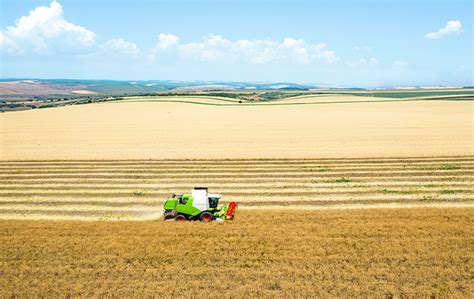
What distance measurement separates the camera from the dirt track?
2058 centimetres

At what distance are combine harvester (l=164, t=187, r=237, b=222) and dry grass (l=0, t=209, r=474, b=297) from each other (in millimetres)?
583

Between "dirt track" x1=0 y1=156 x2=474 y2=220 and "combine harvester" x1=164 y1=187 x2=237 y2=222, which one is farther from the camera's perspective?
"dirt track" x1=0 y1=156 x2=474 y2=220

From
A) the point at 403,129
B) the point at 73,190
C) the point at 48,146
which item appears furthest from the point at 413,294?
the point at 403,129

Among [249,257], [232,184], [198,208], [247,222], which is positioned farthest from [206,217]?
[232,184]

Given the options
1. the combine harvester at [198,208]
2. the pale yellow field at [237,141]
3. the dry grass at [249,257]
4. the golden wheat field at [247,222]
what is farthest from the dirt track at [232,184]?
the pale yellow field at [237,141]

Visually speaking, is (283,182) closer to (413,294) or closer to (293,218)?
(293,218)

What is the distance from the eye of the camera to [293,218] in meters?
17.8

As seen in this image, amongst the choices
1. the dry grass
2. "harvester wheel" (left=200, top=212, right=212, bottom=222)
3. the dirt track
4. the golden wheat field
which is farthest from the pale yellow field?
the dry grass

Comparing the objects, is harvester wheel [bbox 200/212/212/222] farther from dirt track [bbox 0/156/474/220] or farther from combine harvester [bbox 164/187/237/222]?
dirt track [bbox 0/156/474/220]

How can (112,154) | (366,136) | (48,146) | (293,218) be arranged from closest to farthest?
(293,218) → (112,154) → (48,146) → (366,136)

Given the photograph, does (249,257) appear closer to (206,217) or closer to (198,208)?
(206,217)

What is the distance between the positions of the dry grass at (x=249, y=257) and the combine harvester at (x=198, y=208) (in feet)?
1.91

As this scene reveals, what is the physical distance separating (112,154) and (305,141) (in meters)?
20.2

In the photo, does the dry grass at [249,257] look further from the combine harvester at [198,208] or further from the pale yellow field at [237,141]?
the pale yellow field at [237,141]
